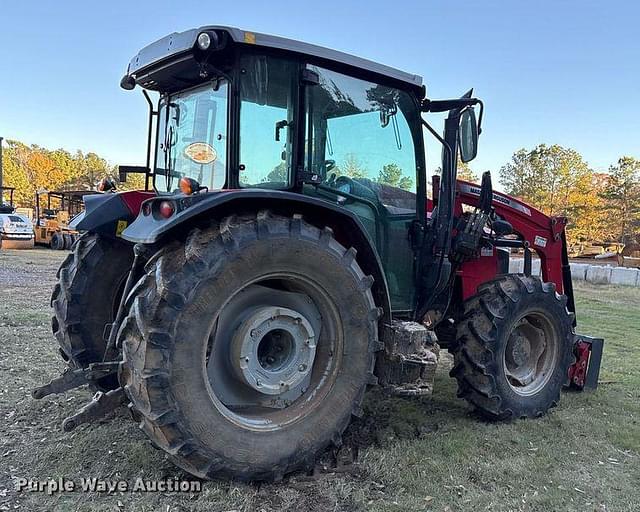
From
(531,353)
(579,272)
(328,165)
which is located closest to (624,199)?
(579,272)

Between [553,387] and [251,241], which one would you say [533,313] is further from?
[251,241]

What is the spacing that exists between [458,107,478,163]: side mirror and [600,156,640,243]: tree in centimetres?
3354

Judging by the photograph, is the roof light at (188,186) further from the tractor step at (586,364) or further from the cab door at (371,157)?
the tractor step at (586,364)

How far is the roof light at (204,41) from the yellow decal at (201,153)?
608mm

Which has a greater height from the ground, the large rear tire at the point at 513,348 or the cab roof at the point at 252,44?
the cab roof at the point at 252,44

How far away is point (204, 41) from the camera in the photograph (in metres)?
2.82

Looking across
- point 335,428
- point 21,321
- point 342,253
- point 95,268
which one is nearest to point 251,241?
point 342,253

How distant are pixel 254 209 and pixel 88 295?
1.59 metres

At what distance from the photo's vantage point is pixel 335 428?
120 inches

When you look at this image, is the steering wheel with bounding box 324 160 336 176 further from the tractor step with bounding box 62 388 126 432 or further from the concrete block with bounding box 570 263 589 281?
the concrete block with bounding box 570 263 589 281

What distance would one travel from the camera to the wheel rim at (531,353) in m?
4.27

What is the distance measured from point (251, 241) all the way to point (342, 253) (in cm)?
57

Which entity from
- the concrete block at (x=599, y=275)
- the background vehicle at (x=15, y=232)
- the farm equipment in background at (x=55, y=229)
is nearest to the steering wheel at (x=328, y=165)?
the concrete block at (x=599, y=275)

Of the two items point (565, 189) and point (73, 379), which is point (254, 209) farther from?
point (565, 189)
